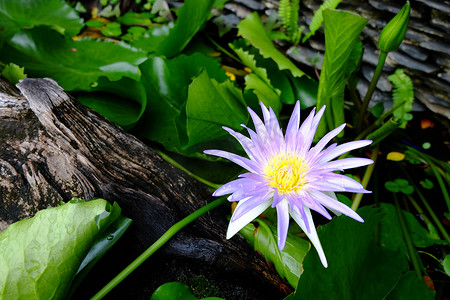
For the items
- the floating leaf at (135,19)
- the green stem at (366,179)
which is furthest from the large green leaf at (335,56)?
the floating leaf at (135,19)

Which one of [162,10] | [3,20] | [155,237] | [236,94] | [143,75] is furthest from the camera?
[162,10]

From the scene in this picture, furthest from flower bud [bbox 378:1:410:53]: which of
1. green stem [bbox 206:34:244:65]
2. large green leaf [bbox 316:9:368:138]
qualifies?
green stem [bbox 206:34:244:65]

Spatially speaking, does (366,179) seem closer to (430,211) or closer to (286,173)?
(430,211)

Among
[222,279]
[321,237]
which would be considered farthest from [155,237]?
[321,237]

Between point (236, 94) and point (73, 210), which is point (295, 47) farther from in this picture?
point (73, 210)

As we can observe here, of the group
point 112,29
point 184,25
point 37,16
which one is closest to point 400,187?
point 184,25
